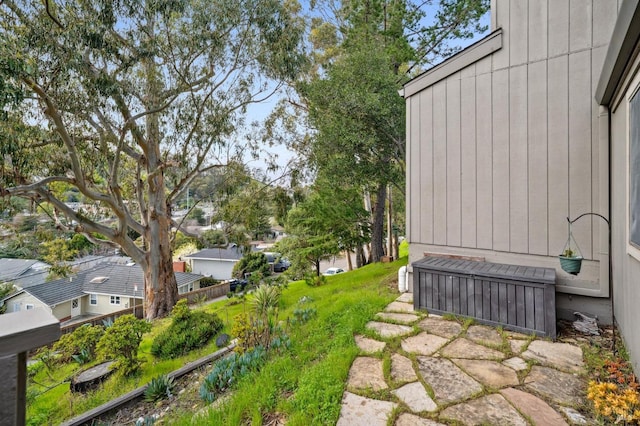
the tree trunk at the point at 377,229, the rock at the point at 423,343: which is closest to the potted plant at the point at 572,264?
the rock at the point at 423,343

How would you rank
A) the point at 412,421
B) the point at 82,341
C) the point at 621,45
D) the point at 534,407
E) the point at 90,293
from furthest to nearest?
the point at 90,293
the point at 82,341
the point at 621,45
the point at 534,407
the point at 412,421

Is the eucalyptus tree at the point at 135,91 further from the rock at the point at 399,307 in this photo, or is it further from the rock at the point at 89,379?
the rock at the point at 399,307

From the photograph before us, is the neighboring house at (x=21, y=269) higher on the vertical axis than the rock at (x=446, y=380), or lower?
lower

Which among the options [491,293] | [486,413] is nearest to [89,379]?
Result: [486,413]

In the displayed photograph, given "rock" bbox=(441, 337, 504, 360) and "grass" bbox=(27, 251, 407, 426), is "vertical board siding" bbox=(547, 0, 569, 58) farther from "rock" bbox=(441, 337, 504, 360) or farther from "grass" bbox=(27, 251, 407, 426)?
"grass" bbox=(27, 251, 407, 426)

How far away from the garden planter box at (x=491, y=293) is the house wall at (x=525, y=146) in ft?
1.36

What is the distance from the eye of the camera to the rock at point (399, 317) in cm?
344

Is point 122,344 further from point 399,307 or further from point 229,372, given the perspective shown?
point 399,307

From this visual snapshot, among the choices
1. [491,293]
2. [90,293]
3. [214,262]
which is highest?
[491,293]

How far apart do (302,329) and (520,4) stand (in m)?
4.63

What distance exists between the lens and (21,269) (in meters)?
18.0

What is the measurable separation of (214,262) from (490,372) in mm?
22838

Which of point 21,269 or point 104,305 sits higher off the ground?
point 21,269

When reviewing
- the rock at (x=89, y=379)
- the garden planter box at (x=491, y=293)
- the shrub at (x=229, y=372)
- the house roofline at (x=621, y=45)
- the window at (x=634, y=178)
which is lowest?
the rock at (x=89, y=379)
